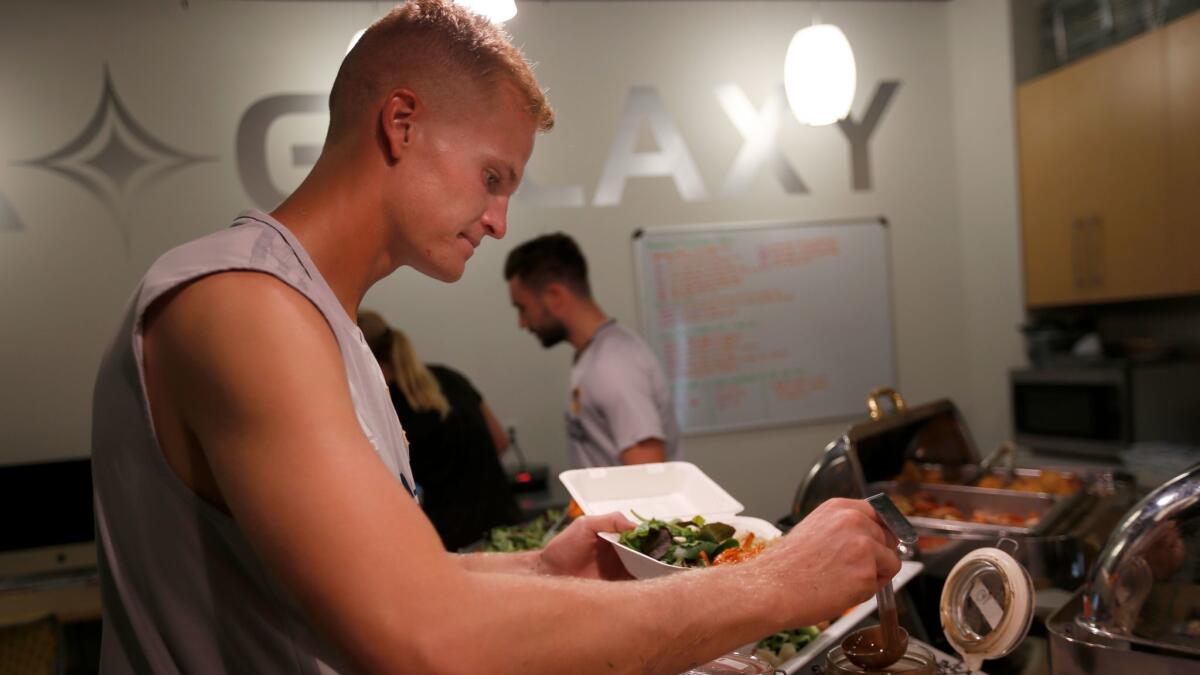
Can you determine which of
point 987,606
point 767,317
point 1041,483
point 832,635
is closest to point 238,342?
point 987,606

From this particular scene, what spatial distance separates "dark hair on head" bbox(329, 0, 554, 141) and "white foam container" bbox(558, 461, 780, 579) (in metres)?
0.67

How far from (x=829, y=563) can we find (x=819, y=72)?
242 centimetres

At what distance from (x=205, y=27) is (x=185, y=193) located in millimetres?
689

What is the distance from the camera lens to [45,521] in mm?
3039

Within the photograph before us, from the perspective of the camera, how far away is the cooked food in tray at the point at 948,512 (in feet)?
7.19

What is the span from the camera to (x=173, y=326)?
26.6 inches

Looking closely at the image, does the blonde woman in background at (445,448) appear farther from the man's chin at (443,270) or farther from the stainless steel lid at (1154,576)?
the stainless steel lid at (1154,576)

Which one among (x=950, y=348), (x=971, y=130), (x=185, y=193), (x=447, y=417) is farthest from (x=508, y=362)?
(x=971, y=130)

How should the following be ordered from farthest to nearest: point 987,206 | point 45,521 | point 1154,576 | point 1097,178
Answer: point 987,206, point 1097,178, point 45,521, point 1154,576

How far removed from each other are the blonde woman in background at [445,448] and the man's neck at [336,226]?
1.78 metres

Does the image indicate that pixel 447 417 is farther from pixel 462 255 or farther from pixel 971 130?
pixel 971 130

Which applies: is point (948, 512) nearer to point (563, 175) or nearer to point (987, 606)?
point (987, 606)

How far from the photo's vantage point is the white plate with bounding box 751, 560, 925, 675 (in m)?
1.22

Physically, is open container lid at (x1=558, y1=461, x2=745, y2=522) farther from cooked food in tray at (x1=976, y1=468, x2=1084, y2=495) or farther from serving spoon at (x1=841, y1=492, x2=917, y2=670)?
cooked food in tray at (x1=976, y1=468, x2=1084, y2=495)
